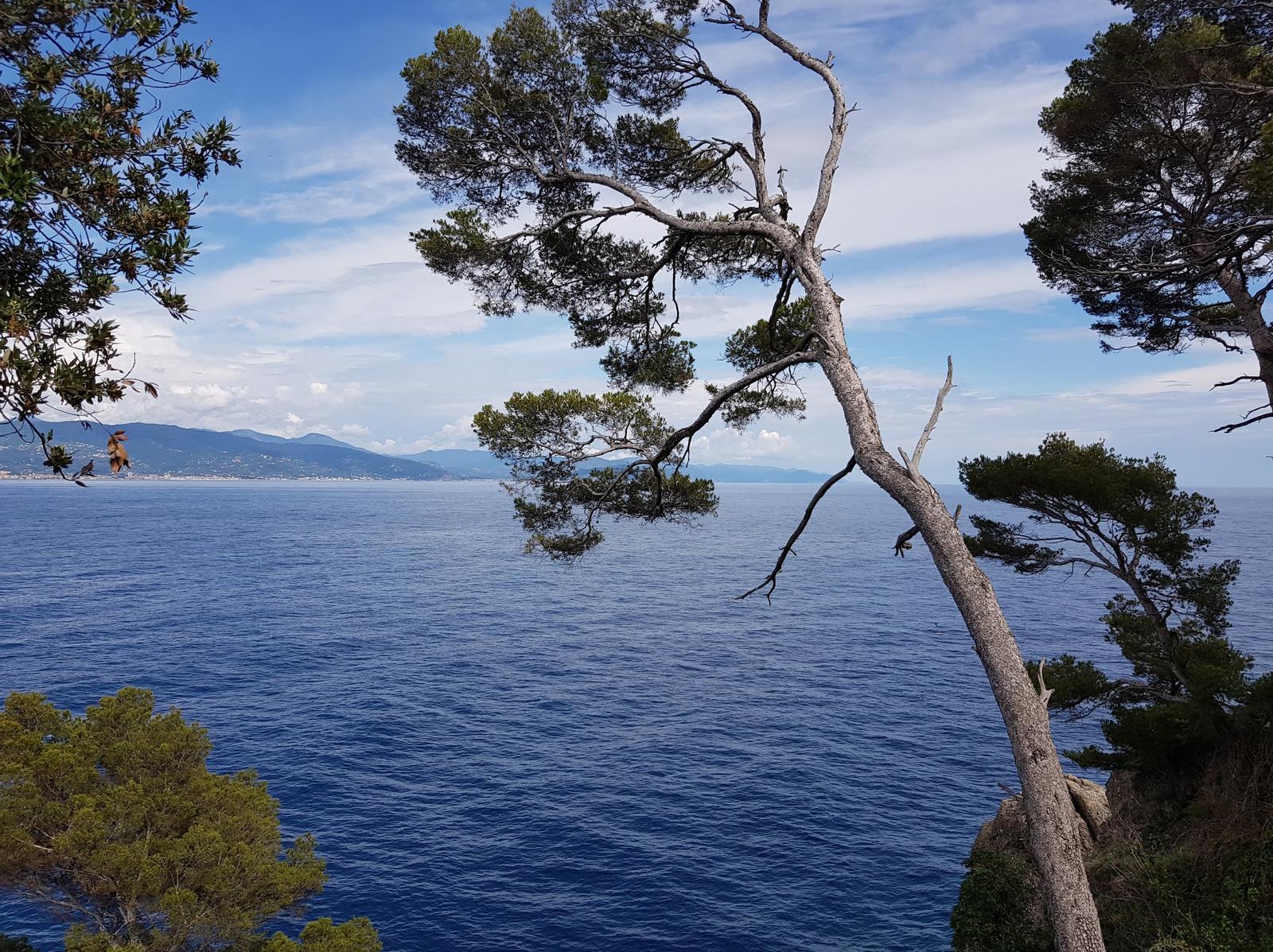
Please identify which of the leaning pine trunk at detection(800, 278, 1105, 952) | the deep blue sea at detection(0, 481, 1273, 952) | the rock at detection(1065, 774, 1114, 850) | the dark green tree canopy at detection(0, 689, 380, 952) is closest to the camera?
the leaning pine trunk at detection(800, 278, 1105, 952)

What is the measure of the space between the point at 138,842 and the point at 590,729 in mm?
22323

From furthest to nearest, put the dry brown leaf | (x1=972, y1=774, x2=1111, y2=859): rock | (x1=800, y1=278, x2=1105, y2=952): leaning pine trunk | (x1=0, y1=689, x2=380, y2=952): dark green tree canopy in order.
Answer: (x1=972, y1=774, x2=1111, y2=859): rock → (x1=0, y1=689, x2=380, y2=952): dark green tree canopy → (x1=800, y1=278, x2=1105, y2=952): leaning pine trunk → the dry brown leaf

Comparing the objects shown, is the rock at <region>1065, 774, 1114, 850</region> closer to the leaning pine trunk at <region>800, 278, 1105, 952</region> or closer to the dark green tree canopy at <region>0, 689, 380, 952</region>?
the leaning pine trunk at <region>800, 278, 1105, 952</region>

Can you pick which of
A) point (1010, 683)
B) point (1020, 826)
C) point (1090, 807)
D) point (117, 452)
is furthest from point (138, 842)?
point (1090, 807)

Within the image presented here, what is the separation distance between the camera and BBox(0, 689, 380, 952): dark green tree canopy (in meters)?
16.5

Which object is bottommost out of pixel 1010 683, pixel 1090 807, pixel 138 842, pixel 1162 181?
pixel 138 842

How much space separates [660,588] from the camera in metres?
76.6

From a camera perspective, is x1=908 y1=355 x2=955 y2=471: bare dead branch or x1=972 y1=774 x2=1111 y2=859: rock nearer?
x1=908 y1=355 x2=955 y2=471: bare dead branch

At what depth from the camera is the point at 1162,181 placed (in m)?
14.1

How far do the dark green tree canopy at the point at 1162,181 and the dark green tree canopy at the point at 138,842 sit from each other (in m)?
22.5

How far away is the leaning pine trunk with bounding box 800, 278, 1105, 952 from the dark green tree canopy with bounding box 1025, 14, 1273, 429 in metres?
4.75

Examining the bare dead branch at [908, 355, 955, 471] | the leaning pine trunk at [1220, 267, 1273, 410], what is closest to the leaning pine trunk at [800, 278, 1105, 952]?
the bare dead branch at [908, 355, 955, 471]

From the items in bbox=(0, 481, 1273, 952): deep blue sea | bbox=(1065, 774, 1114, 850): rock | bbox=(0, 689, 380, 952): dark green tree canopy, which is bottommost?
bbox=(0, 481, 1273, 952): deep blue sea

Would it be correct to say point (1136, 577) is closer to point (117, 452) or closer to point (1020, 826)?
point (1020, 826)
